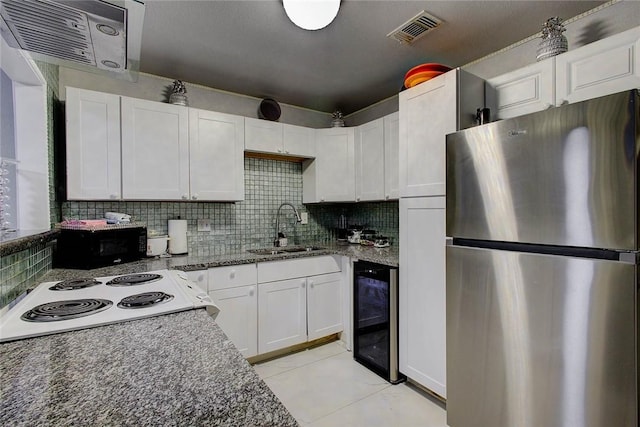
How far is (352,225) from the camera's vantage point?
11.9 ft

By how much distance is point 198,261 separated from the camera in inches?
92.1

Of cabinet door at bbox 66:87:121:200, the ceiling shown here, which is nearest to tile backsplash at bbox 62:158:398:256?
cabinet door at bbox 66:87:121:200

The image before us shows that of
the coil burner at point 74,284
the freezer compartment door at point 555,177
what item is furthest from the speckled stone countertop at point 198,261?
the freezer compartment door at point 555,177

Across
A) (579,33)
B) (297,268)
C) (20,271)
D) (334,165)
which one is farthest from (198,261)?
(579,33)

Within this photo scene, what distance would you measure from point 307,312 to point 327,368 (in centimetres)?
47

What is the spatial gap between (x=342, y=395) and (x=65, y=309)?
172cm

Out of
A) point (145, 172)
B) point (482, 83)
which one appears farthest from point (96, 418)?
point (482, 83)

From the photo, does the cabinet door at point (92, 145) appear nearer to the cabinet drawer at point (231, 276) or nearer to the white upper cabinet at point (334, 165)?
the cabinet drawer at point (231, 276)

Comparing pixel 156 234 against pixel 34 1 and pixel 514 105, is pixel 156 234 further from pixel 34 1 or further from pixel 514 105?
pixel 514 105

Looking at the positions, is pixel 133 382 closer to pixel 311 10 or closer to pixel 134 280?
pixel 134 280

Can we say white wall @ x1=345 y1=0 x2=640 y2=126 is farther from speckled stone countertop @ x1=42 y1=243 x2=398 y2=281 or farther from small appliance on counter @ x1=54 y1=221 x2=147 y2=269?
small appliance on counter @ x1=54 y1=221 x2=147 y2=269

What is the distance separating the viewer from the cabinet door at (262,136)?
9.20 feet

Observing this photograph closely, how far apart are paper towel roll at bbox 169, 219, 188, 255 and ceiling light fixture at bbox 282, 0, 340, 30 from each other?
6.03 feet

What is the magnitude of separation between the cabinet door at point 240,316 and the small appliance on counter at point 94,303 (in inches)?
29.5
